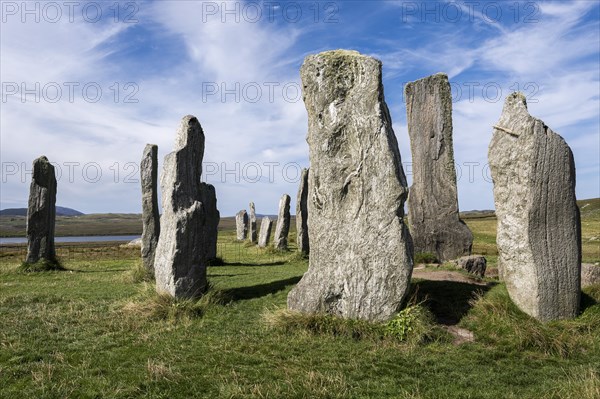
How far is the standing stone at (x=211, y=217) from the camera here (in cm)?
2131

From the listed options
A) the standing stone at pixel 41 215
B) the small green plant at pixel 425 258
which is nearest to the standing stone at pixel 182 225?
the small green plant at pixel 425 258

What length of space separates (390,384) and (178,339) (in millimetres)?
3949

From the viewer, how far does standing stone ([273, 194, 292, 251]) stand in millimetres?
27141

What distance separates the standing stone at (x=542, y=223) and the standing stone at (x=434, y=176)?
832cm

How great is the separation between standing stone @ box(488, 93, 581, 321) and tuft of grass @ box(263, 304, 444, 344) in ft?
6.51

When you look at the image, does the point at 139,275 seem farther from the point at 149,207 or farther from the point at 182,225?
the point at 182,225

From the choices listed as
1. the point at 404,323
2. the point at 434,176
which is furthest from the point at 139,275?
the point at 434,176

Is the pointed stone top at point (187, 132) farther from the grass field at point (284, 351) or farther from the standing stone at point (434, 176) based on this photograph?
the standing stone at point (434, 176)

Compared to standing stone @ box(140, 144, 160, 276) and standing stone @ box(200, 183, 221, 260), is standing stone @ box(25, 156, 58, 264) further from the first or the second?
standing stone @ box(200, 183, 221, 260)

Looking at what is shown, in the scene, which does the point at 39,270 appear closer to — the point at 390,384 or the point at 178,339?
the point at 178,339

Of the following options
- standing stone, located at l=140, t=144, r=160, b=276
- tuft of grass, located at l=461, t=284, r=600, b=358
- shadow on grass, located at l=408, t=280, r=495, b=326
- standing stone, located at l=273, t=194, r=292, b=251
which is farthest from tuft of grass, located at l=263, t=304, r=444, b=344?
standing stone, located at l=273, t=194, r=292, b=251

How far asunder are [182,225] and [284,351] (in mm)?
4890

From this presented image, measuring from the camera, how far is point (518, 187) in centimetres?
898

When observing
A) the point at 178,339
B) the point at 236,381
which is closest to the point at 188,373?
A: the point at 236,381
